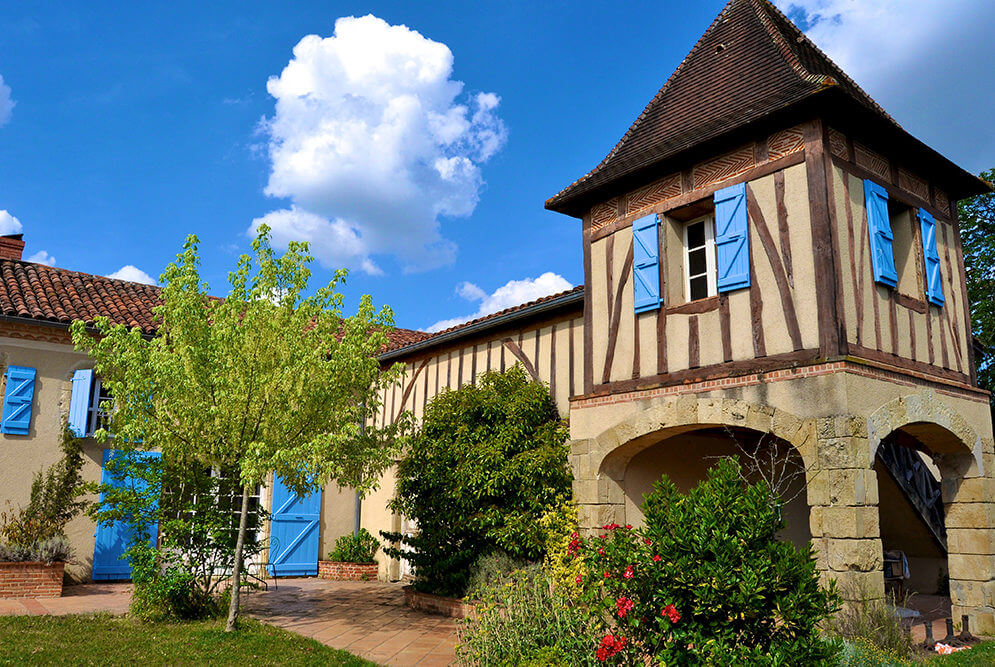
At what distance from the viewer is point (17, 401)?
10570 mm

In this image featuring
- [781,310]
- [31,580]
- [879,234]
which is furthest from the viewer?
[31,580]

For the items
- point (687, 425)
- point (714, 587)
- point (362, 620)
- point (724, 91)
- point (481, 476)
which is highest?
point (724, 91)

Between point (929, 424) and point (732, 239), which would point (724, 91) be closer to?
point (732, 239)

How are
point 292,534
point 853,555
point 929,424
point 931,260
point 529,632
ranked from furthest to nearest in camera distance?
1. point 292,534
2. point 931,260
3. point 929,424
4. point 853,555
5. point 529,632

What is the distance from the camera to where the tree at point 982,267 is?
46.3ft

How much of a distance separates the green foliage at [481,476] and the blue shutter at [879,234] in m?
3.76

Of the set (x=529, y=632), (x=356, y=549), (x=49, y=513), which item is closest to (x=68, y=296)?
(x=49, y=513)

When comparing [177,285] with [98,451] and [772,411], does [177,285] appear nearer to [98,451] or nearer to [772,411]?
[98,451]

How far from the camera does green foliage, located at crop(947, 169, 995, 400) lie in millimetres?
14117

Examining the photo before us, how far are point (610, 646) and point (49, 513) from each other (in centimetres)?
866

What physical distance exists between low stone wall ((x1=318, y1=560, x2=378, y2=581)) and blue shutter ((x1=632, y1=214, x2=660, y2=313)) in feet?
24.5

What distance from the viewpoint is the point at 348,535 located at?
13195 millimetres

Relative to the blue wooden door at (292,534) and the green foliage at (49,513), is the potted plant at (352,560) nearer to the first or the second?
the blue wooden door at (292,534)

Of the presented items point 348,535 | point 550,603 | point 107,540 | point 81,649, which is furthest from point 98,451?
point 550,603
